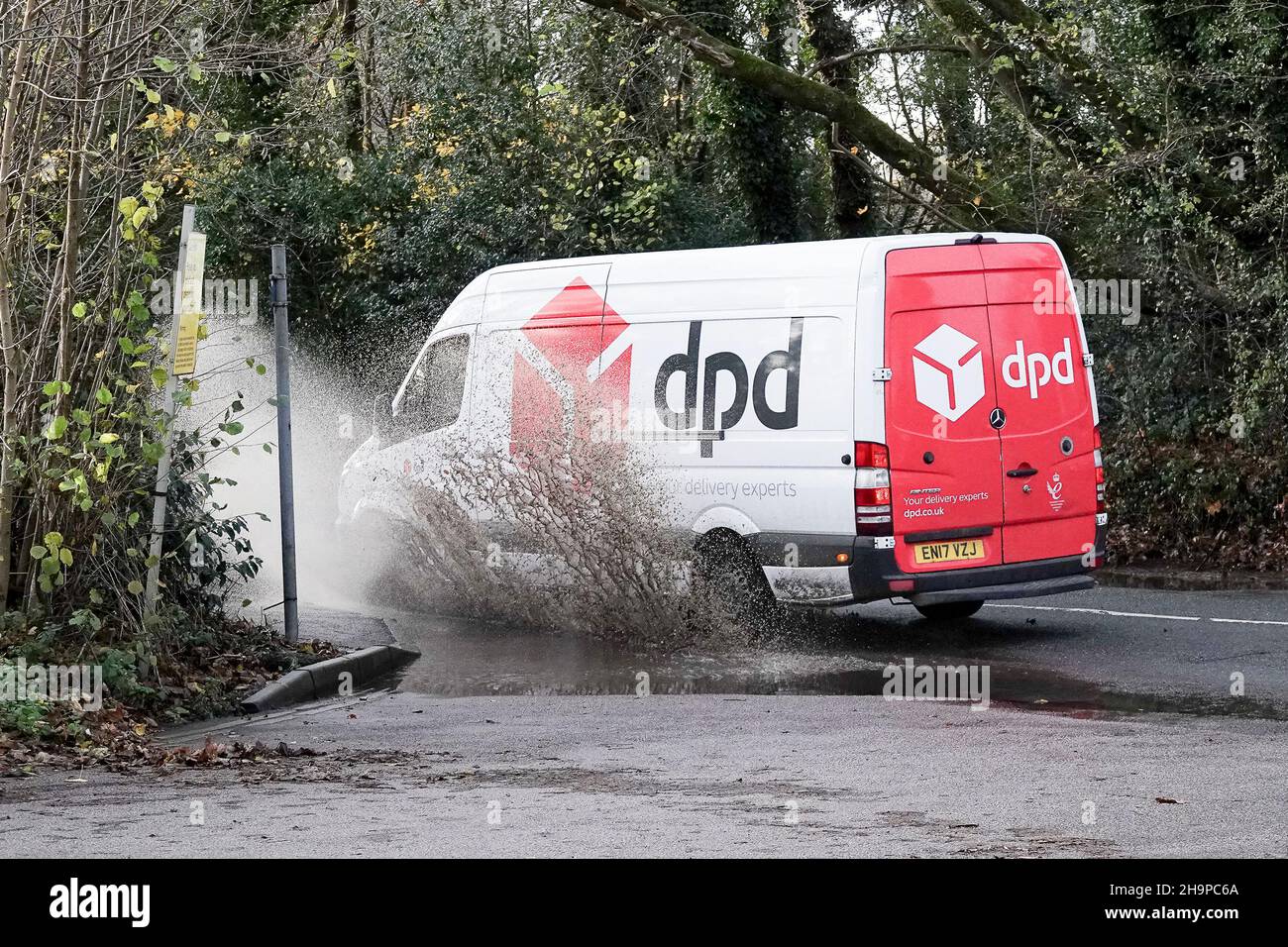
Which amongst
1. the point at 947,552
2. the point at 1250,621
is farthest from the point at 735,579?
the point at 1250,621

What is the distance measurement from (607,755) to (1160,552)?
1068 cm

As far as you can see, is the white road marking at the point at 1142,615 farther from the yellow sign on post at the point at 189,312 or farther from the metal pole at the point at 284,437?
the yellow sign on post at the point at 189,312

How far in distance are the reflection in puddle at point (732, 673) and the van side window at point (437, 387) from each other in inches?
78.9

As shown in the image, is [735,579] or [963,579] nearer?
[963,579]

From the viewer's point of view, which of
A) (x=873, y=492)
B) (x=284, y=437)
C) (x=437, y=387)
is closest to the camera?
(x=873, y=492)

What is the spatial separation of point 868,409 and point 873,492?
56 centimetres

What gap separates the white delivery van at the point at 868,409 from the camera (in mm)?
11523

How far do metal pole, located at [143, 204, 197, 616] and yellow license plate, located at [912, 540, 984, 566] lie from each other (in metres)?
4.88

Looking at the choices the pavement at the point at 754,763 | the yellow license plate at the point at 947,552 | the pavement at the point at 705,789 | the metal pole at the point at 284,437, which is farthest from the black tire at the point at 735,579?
the metal pole at the point at 284,437

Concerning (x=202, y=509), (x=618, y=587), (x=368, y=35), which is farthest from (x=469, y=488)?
(x=368, y=35)

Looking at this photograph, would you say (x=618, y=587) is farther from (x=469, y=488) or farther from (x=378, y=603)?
(x=378, y=603)

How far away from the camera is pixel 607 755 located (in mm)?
8461

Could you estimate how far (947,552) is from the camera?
38.2 ft

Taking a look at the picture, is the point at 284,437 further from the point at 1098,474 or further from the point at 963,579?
the point at 1098,474
